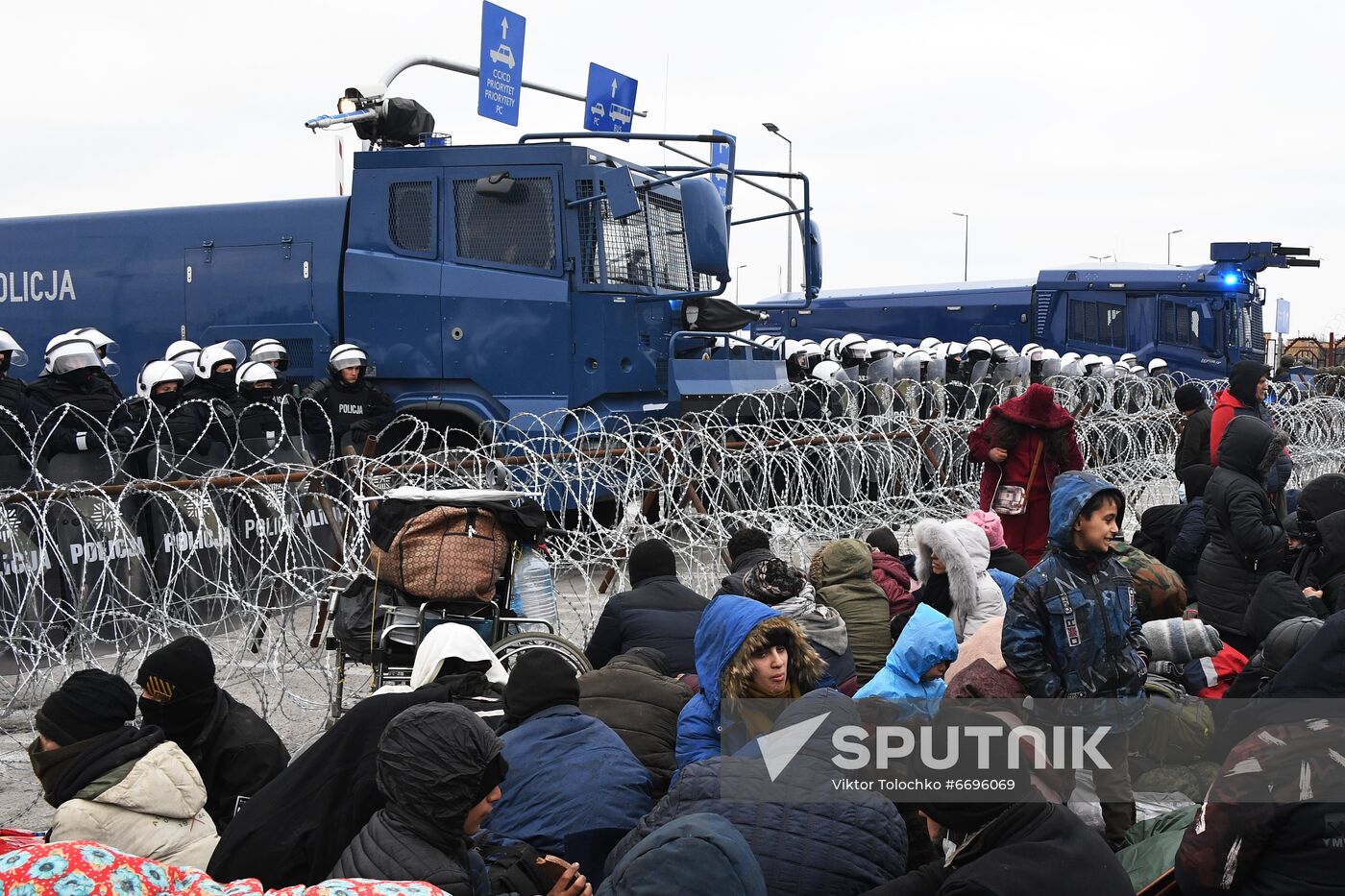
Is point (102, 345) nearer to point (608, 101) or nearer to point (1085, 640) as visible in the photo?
point (608, 101)

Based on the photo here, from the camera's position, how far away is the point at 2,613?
673cm

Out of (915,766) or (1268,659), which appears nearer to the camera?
(915,766)

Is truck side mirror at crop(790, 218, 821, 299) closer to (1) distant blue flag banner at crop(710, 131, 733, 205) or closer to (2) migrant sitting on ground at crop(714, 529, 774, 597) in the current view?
(1) distant blue flag banner at crop(710, 131, 733, 205)

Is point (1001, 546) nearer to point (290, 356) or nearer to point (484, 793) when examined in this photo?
point (484, 793)

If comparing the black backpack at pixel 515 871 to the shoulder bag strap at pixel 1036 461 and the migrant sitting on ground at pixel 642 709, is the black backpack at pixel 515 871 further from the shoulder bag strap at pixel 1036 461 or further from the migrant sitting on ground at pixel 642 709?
the shoulder bag strap at pixel 1036 461

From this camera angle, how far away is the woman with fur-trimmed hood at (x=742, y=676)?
4133 millimetres

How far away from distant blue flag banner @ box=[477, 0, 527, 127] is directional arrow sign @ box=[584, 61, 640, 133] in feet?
4.31

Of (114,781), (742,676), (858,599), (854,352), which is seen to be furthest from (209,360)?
(854,352)

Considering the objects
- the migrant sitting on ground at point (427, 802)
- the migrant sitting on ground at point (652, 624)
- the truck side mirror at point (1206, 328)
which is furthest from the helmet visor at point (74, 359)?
the truck side mirror at point (1206, 328)

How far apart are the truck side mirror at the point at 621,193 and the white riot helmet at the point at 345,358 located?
96.1 inches

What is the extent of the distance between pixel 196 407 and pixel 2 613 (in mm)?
3427

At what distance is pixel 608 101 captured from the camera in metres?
17.0

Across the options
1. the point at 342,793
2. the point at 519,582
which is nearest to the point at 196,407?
the point at 519,582

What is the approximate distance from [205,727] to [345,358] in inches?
276
